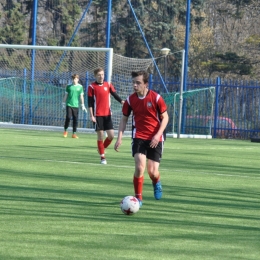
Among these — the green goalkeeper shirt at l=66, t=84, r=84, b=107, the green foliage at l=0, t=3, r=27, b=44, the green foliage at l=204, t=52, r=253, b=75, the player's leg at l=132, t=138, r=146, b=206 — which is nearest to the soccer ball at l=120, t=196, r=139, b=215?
the player's leg at l=132, t=138, r=146, b=206

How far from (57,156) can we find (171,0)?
33595 millimetres

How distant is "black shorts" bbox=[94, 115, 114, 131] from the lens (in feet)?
53.7

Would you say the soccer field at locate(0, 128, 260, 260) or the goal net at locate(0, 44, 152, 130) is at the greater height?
the goal net at locate(0, 44, 152, 130)

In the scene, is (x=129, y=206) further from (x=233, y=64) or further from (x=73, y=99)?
(x=233, y=64)

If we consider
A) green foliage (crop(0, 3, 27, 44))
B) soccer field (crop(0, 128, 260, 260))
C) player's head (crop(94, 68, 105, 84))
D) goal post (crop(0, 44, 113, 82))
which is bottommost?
soccer field (crop(0, 128, 260, 260))

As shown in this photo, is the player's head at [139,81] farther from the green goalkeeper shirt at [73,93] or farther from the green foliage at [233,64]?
the green foliage at [233,64]

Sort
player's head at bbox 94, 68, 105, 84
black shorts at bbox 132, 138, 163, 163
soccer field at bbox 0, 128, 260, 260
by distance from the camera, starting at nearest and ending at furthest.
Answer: soccer field at bbox 0, 128, 260, 260 → black shorts at bbox 132, 138, 163, 163 → player's head at bbox 94, 68, 105, 84

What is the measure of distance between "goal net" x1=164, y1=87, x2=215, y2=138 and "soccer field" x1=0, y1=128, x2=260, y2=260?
15688 mm

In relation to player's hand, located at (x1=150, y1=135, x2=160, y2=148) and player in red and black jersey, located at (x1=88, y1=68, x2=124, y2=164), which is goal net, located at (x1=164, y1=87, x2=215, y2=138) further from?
player's hand, located at (x1=150, y1=135, x2=160, y2=148)

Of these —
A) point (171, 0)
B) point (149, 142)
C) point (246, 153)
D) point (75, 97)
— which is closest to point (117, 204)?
point (149, 142)

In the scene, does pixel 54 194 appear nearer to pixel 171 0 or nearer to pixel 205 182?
Result: pixel 205 182

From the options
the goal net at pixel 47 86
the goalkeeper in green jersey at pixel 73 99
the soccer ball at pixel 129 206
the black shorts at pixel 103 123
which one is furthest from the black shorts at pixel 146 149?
the goal net at pixel 47 86

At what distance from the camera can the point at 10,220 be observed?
803 centimetres

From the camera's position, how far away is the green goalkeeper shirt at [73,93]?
82.4 ft
